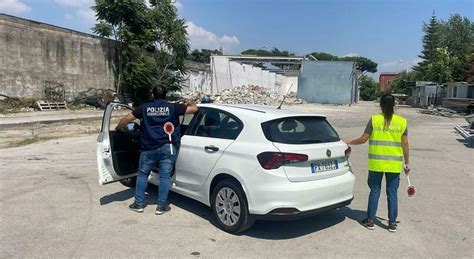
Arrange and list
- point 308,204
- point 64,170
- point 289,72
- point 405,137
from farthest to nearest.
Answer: point 289,72
point 64,170
point 405,137
point 308,204

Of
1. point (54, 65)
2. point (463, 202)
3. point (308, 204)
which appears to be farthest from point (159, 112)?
point (54, 65)

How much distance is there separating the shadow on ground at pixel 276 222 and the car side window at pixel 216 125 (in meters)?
1.15

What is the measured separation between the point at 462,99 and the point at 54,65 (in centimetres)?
3200

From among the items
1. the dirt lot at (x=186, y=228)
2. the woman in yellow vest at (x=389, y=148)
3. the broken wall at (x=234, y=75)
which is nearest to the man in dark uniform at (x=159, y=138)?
the dirt lot at (x=186, y=228)

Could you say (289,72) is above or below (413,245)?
above

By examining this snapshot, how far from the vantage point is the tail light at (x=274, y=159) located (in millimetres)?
4672

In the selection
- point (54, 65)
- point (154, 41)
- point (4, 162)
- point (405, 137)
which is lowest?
point (4, 162)

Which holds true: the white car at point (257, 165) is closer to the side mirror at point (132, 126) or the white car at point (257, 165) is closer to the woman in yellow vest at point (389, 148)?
the woman in yellow vest at point (389, 148)

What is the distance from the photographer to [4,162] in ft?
30.9

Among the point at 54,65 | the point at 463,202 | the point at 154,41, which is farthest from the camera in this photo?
the point at 154,41

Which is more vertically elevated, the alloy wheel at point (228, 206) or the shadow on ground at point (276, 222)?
the alloy wheel at point (228, 206)

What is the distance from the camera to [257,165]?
472 cm

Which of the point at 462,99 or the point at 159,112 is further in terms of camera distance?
the point at 462,99

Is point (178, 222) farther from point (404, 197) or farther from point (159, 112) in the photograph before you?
point (404, 197)
